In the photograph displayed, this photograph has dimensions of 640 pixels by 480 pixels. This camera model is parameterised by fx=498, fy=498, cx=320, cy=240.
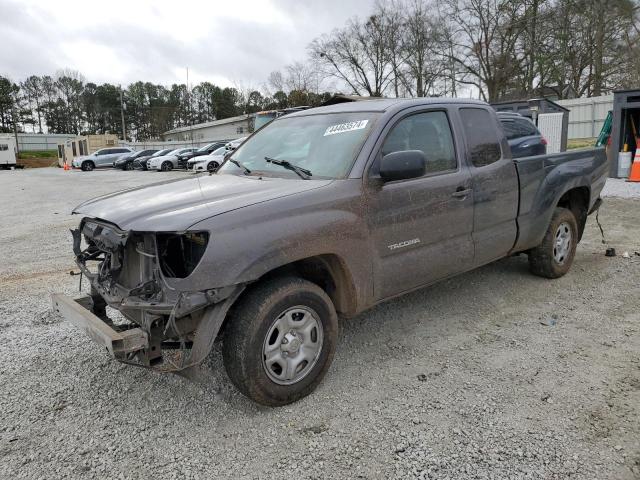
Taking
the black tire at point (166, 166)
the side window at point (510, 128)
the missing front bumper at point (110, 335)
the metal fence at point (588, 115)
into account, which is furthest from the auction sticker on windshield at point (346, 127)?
the black tire at point (166, 166)

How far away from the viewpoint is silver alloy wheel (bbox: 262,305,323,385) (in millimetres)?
3014

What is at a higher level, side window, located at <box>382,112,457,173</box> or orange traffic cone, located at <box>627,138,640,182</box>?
side window, located at <box>382,112,457,173</box>

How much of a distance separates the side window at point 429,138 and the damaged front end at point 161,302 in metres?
1.70

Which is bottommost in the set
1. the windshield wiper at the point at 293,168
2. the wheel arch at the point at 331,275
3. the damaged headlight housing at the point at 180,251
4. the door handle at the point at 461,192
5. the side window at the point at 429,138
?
the wheel arch at the point at 331,275

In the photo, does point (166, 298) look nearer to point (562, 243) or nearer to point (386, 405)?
point (386, 405)

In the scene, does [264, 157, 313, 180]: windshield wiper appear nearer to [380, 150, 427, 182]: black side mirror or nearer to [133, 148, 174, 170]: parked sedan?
[380, 150, 427, 182]: black side mirror

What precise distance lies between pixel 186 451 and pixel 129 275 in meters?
1.09

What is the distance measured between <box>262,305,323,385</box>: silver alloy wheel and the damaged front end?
1.24ft

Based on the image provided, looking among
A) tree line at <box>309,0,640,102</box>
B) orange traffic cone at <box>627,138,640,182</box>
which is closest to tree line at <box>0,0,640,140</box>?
tree line at <box>309,0,640,102</box>

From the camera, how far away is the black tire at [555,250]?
17.1ft

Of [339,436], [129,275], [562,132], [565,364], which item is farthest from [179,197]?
[562,132]

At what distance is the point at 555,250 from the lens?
540 centimetres

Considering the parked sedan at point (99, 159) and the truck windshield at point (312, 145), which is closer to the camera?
the truck windshield at point (312, 145)

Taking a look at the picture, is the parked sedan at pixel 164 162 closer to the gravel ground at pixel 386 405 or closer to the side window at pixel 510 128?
the side window at pixel 510 128
